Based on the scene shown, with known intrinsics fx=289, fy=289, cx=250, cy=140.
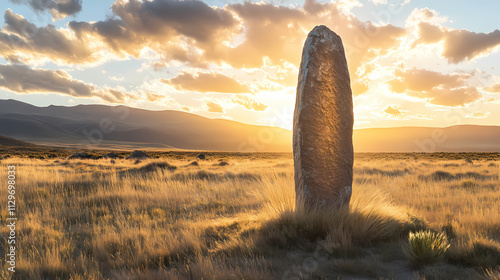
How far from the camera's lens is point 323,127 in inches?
213

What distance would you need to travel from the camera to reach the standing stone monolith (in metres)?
5.35

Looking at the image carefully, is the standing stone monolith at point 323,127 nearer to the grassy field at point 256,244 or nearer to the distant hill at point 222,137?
the grassy field at point 256,244

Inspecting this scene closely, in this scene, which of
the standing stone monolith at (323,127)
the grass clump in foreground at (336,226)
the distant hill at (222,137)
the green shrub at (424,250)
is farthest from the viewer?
the distant hill at (222,137)

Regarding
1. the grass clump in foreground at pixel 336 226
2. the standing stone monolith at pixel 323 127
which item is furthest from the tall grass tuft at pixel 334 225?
the standing stone monolith at pixel 323 127

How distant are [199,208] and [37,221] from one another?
3262mm

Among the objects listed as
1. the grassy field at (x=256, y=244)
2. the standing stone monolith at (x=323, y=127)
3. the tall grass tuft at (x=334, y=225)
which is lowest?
the grassy field at (x=256, y=244)

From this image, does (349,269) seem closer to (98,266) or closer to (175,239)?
(175,239)

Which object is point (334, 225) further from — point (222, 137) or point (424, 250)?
point (222, 137)

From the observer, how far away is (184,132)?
196750 millimetres

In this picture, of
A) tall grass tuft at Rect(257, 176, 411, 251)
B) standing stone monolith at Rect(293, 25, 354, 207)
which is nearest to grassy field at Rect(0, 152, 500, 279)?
tall grass tuft at Rect(257, 176, 411, 251)

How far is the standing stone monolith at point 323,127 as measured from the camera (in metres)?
5.35

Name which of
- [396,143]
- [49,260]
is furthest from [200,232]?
[396,143]

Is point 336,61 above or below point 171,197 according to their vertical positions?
above

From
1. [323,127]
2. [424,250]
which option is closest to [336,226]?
[424,250]
